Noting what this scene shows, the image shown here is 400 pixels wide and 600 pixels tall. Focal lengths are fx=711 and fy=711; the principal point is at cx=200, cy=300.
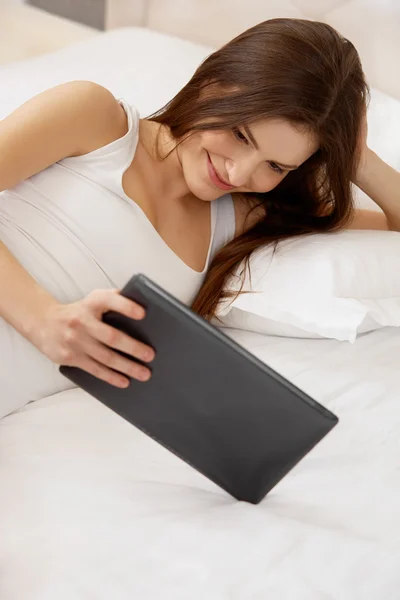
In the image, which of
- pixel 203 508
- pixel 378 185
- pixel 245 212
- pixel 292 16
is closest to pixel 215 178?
pixel 245 212

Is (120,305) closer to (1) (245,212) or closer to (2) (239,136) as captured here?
(2) (239,136)

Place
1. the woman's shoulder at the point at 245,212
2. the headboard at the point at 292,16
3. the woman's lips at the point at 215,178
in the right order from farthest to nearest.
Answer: the headboard at the point at 292,16 → the woman's shoulder at the point at 245,212 → the woman's lips at the point at 215,178

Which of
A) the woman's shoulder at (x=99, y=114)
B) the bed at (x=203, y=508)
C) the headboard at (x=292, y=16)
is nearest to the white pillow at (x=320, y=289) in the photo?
the bed at (x=203, y=508)

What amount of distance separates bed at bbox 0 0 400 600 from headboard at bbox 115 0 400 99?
825mm

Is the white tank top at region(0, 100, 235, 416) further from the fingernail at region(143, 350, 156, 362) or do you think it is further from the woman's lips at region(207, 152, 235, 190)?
the fingernail at region(143, 350, 156, 362)

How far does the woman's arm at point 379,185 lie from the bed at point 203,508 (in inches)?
11.4

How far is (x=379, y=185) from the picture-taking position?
140 cm

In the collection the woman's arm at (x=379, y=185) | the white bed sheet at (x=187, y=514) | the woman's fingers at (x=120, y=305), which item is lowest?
the white bed sheet at (x=187, y=514)

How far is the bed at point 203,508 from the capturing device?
2.61ft

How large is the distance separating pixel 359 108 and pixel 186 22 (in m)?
1.03

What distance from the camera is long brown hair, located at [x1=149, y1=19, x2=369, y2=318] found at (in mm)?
1068

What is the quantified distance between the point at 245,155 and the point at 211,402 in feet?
1.52

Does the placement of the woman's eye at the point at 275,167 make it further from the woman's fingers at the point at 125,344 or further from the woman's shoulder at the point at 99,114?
the woman's fingers at the point at 125,344

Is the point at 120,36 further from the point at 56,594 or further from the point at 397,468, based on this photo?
the point at 56,594
